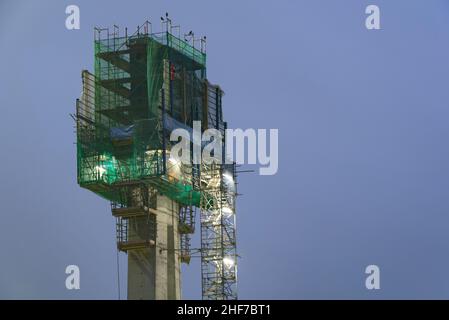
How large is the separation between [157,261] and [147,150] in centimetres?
841

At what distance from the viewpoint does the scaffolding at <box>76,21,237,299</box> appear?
14075 cm

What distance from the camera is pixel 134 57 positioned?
144375mm

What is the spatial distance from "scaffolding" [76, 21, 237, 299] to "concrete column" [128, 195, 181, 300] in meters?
0.25

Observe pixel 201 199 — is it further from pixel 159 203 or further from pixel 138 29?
pixel 138 29

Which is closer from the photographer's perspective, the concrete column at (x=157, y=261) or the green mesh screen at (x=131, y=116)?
the concrete column at (x=157, y=261)

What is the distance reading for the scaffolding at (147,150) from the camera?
462 ft

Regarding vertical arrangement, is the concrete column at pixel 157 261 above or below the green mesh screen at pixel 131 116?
below

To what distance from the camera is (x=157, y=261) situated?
140 meters

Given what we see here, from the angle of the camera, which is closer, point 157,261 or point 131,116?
point 157,261

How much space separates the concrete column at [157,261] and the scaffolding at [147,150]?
253mm

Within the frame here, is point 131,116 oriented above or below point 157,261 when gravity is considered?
above

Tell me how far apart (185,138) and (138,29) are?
923 centimetres
